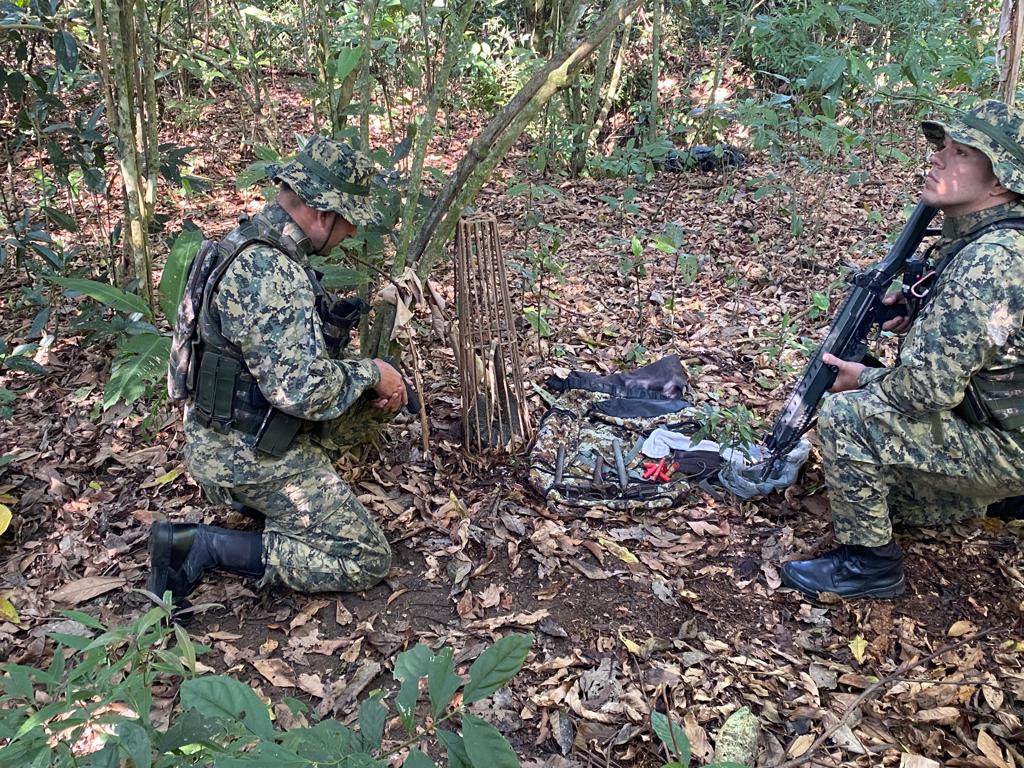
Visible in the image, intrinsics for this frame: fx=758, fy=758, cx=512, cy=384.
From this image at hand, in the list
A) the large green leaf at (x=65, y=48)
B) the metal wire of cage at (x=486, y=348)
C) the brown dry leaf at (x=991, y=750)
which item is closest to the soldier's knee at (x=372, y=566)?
the metal wire of cage at (x=486, y=348)

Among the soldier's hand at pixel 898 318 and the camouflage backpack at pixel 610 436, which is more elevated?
the soldier's hand at pixel 898 318

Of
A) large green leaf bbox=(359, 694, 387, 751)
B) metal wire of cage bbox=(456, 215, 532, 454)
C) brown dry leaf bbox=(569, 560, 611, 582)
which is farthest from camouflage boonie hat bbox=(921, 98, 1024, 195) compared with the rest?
large green leaf bbox=(359, 694, 387, 751)

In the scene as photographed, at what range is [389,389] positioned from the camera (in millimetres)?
3367

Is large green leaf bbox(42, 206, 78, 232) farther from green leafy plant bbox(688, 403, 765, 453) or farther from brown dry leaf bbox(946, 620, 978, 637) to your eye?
brown dry leaf bbox(946, 620, 978, 637)

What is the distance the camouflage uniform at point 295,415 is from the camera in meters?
2.88

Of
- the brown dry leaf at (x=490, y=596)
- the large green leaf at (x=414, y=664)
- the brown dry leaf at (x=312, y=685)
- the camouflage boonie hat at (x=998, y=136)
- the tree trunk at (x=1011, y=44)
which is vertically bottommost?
the brown dry leaf at (x=312, y=685)

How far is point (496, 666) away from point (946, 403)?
234 centimetres

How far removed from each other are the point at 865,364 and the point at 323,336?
2.50 meters

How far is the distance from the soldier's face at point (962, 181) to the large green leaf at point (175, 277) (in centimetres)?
310

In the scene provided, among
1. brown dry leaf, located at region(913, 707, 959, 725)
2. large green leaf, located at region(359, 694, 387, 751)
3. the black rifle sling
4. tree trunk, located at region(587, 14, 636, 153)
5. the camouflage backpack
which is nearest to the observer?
large green leaf, located at region(359, 694, 387, 751)

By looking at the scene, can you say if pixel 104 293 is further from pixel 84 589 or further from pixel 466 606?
pixel 466 606

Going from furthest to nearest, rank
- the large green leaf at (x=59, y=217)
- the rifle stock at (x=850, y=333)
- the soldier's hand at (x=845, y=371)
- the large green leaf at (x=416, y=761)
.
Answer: the large green leaf at (x=59, y=217) < the rifle stock at (x=850, y=333) < the soldier's hand at (x=845, y=371) < the large green leaf at (x=416, y=761)

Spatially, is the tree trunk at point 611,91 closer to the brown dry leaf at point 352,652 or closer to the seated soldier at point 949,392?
the seated soldier at point 949,392

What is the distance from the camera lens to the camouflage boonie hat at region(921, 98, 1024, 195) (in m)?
2.77
